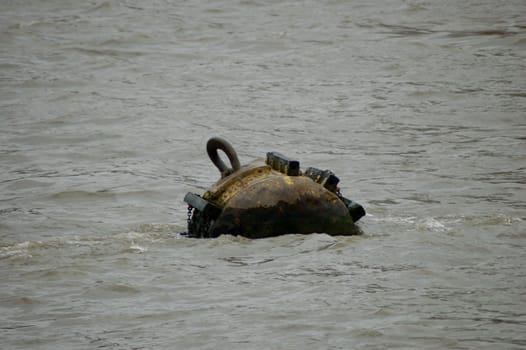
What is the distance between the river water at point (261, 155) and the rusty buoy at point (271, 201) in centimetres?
14

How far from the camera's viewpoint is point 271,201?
28.0 feet

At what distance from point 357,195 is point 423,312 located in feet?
13.9

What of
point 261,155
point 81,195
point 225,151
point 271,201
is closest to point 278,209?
→ point 271,201

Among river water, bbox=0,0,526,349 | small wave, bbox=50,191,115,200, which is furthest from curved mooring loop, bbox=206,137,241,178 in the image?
small wave, bbox=50,191,115,200

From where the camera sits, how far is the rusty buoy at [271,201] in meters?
8.57

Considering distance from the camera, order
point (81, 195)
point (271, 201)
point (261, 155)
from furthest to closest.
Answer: point (261, 155), point (81, 195), point (271, 201)

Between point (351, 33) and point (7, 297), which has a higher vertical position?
point (351, 33)

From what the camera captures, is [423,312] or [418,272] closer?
[423,312]

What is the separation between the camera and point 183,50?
70.0ft

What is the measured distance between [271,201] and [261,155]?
222 inches

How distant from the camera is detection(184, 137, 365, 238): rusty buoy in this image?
8.57 meters

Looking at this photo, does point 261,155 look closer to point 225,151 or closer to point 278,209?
point 225,151

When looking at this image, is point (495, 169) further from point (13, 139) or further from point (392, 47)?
point (392, 47)

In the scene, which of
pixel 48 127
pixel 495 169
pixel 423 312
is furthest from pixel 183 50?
pixel 423 312
